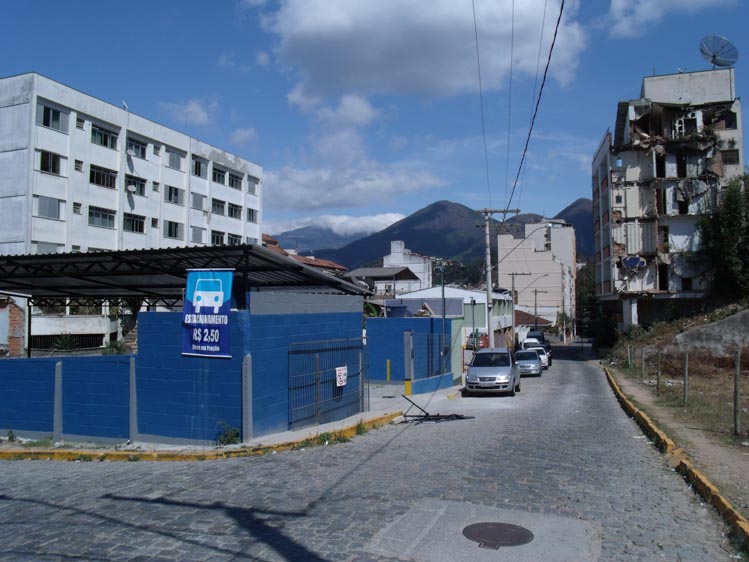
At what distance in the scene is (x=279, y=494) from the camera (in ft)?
27.0

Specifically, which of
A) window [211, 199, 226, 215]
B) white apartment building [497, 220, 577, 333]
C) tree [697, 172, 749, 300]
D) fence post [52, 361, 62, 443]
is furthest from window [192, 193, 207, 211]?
white apartment building [497, 220, 577, 333]

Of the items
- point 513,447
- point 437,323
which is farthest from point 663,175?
point 513,447

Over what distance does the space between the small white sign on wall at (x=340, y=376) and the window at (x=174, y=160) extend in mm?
41073

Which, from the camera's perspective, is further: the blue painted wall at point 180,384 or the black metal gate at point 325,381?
the black metal gate at point 325,381

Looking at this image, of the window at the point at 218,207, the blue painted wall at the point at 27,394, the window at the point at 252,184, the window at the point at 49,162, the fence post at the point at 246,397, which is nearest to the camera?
the fence post at the point at 246,397

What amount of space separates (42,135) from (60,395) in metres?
31.9

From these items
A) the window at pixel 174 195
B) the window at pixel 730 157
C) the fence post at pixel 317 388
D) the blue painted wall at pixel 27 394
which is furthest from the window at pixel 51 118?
the window at pixel 730 157

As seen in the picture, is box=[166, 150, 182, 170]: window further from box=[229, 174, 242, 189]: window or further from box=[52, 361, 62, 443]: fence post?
box=[52, 361, 62, 443]: fence post

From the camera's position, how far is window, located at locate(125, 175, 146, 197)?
4640 centimetres

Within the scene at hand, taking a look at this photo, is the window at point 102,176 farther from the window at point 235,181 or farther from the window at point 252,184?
the window at point 252,184

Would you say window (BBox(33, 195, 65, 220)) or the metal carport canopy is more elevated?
window (BBox(33, 195, 65, 220))

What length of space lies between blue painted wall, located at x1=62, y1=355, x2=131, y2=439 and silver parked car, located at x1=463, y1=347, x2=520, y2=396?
1357 centimetres

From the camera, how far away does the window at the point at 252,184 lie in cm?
6346

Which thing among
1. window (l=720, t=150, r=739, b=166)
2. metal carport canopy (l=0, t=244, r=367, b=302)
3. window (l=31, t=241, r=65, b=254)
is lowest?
metal carport canopy (l=0, t=244, r=367, b=302)
